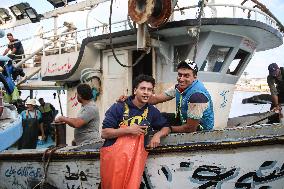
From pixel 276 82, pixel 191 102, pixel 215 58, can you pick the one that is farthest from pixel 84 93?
pixel 276 82

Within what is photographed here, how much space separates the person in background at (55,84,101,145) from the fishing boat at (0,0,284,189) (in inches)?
13.4

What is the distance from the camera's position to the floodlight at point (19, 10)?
16156mm

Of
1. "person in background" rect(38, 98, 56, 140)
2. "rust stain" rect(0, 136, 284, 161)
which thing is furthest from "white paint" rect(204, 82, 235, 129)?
"person in background" rect(38, 98, 56, 140)

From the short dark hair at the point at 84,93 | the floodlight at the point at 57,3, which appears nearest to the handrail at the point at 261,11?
the short dark hair at the point at 84,93

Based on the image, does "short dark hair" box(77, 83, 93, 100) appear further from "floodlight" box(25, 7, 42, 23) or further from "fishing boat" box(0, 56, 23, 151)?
"floodlight" box(25, 7, 42, 23)

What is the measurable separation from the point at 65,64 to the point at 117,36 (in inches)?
91.8

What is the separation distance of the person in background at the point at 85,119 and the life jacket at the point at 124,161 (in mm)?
1206

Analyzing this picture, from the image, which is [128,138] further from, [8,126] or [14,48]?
[14,48]

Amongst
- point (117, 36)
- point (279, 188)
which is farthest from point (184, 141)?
point (117, 36)

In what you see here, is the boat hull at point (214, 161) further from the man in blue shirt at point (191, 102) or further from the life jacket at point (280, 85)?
the life jacket at point (280, 85)

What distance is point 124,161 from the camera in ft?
12.4

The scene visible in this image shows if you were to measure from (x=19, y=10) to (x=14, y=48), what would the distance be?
3.34 meters

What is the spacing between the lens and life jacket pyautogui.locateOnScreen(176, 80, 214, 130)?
13.9 feet

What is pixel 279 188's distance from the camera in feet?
12.2
